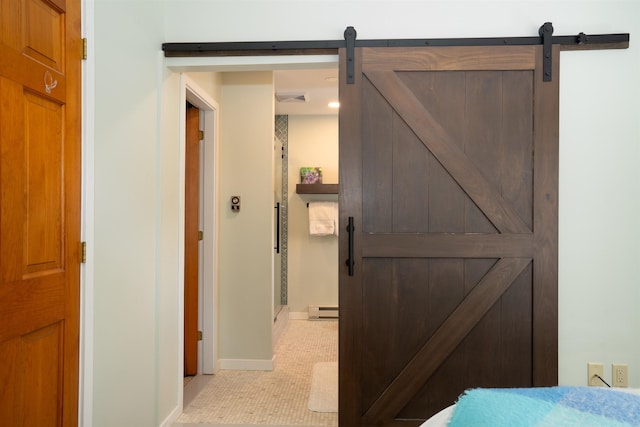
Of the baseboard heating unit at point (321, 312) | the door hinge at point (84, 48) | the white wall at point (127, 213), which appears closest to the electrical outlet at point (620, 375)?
the white wall at point (127, 213)

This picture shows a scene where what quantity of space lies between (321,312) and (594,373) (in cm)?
334

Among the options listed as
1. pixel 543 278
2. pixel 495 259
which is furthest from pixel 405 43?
pixel 543 278

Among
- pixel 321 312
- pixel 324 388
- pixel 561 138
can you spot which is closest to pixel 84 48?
pixel 561 138

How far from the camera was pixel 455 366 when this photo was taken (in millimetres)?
2420

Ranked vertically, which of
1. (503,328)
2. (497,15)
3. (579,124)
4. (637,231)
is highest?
(497,15)

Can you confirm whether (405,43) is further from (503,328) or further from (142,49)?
(503,328)

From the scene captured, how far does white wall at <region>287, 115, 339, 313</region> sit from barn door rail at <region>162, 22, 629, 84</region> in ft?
9.97

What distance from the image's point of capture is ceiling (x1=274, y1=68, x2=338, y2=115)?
12.9 feet

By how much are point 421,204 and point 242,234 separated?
1679mm

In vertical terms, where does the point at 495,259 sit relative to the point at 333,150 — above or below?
below

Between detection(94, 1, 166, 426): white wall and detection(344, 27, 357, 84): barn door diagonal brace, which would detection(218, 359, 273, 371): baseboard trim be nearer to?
detection(94, 1, 166, 426): white wall

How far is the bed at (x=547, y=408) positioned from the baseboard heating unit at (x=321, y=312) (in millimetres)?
4209

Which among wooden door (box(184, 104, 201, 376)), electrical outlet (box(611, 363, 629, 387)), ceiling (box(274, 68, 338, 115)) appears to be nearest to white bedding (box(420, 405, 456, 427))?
electrical outlet (box(611, 363, 629, 387))

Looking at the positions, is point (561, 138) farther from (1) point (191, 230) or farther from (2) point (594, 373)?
(1) point (191, 230)
